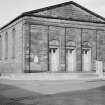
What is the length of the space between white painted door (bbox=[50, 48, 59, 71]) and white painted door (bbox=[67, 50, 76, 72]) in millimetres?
1564

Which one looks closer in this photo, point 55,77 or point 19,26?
point 55,77

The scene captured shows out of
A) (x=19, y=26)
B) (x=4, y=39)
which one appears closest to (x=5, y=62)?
→ (x=4, y=39)

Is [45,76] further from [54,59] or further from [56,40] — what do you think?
[56,40]

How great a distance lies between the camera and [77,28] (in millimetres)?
27312

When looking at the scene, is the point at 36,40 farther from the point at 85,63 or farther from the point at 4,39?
the point at 4,39

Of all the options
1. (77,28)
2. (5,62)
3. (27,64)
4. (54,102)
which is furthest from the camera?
(5,62)

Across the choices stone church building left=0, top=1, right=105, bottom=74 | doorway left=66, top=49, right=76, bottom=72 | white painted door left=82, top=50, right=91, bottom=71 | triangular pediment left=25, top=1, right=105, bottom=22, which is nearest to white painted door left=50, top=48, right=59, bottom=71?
stone church building left=0, top=1, right=105, bottom=74

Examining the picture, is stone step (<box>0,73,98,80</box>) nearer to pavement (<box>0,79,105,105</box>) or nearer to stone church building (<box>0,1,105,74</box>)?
stone church building (<box>0,1,105,74</box>)

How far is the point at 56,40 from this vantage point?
1019 inches

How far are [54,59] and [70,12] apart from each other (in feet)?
20.2

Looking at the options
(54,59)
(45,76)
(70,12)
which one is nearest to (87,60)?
(54,59)

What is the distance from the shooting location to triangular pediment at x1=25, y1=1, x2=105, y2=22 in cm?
2550

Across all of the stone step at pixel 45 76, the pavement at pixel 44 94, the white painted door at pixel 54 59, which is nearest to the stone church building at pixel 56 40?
the white painted door at pixel 54 59

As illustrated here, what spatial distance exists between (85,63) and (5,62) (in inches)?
446
